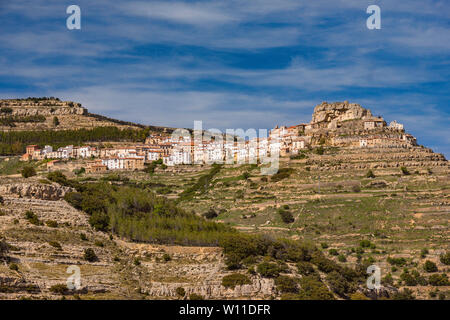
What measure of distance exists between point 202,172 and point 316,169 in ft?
55.3

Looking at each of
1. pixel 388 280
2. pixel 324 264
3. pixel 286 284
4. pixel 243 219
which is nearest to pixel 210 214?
pixel 243 219

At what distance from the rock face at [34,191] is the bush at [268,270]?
1604 centimetres

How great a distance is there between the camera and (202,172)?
90.8m

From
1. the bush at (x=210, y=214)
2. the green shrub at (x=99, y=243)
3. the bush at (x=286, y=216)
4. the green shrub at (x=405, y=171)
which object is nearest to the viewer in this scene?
the green shrub at (x=99, y=243)

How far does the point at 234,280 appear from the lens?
4834 cm

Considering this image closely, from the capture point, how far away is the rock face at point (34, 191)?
178 ft

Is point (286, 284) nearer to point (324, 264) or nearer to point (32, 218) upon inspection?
point (324, 264)

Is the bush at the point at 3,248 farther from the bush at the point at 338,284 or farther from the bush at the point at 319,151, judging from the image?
the bush at the point at 319,151

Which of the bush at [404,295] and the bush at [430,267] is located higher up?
the bush at [430,267]

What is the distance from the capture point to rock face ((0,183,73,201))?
54188 mm

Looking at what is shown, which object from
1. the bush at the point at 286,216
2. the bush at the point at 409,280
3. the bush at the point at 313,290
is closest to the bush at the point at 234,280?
the bush at the point at 313,290

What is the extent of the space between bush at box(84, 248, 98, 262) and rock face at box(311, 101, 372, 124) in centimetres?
5620

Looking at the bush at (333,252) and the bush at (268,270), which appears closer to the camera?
the bush at (268,270)
